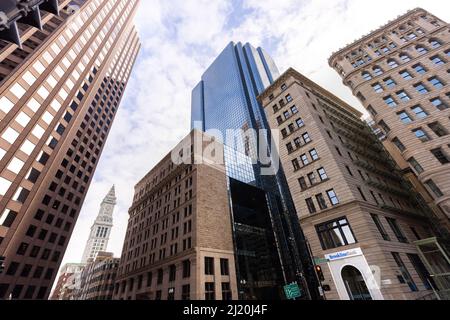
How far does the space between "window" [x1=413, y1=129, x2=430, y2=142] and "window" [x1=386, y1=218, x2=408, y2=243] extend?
465 inches

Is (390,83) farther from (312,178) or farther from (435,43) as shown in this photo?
(312,178)

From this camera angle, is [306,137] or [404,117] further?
[306,137]

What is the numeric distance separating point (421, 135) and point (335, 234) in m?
19.0

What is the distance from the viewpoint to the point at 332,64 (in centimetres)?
4853

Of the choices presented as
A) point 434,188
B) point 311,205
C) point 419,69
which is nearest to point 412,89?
point 419,69

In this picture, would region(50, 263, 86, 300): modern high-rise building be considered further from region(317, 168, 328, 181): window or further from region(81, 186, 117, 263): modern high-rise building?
region(317, 168, 328, 181): window

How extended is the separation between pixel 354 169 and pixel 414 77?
62.9 ft

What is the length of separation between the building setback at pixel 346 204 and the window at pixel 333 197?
4.5 inches

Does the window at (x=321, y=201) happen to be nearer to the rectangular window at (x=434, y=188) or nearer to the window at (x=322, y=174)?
the window at (x=322, y=174)

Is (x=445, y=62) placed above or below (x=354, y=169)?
above

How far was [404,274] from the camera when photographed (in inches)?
870

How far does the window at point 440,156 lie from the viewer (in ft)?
89.4
